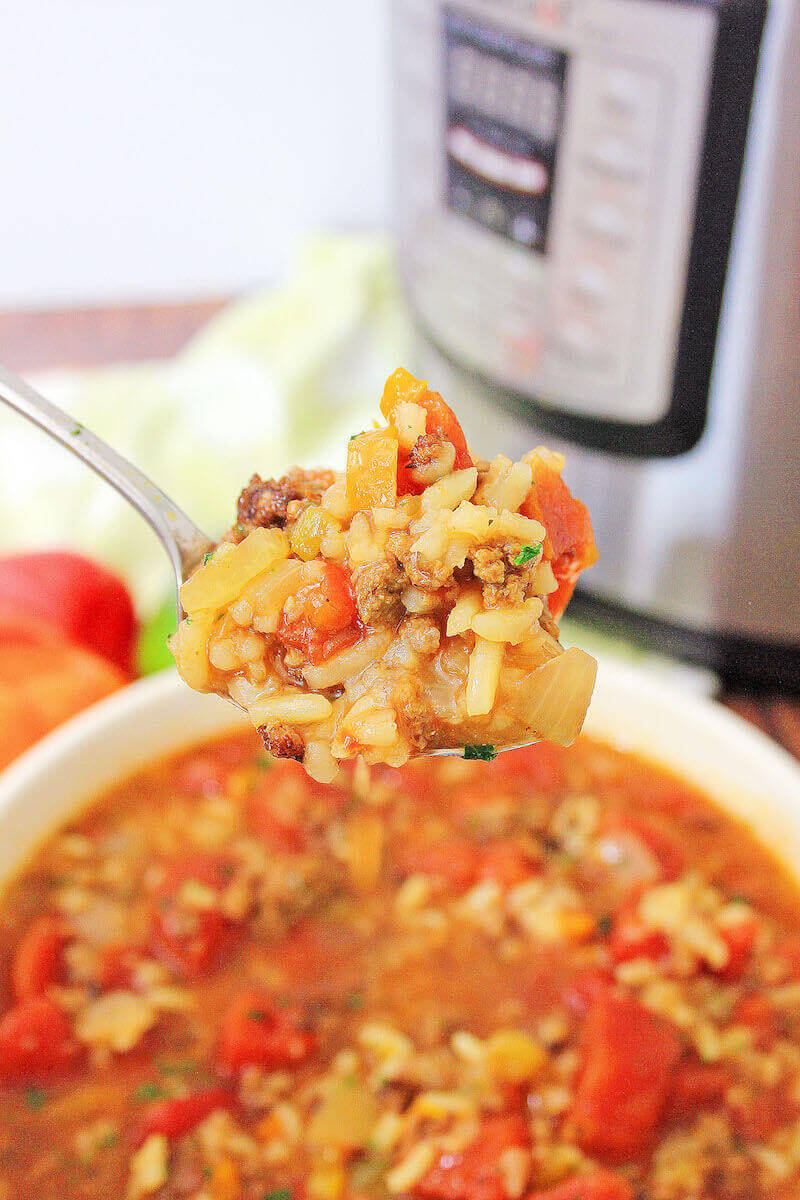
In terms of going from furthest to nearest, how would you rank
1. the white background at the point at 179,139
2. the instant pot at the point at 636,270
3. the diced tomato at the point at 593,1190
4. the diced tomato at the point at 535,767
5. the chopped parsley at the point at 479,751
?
the white background at the point at 179,139 → the diced tomato at the point at 535,767 → the instant pot at the point at 636,270 → the diced tomato at the point at 593,1190 → the chopped parsley at the point at 479,751

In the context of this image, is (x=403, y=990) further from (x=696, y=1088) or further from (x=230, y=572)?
(x=230, y=572)

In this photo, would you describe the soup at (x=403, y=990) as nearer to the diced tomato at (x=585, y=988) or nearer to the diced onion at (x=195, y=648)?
the diced tomato at (x=585, y=988)

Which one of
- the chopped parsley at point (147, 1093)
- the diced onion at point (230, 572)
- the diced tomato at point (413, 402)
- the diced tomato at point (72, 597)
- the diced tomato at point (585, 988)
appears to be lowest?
the chopped parsley at point (147, 1093)

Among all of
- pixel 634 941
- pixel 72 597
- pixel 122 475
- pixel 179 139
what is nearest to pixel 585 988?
pixel 634 941

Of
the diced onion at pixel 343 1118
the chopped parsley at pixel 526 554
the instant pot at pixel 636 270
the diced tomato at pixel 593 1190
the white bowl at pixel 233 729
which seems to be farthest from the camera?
the white bowl at pixel 233 729

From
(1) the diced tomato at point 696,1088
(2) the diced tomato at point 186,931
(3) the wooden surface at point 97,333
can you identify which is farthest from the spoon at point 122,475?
(3) the wooden surface at point 97,333
